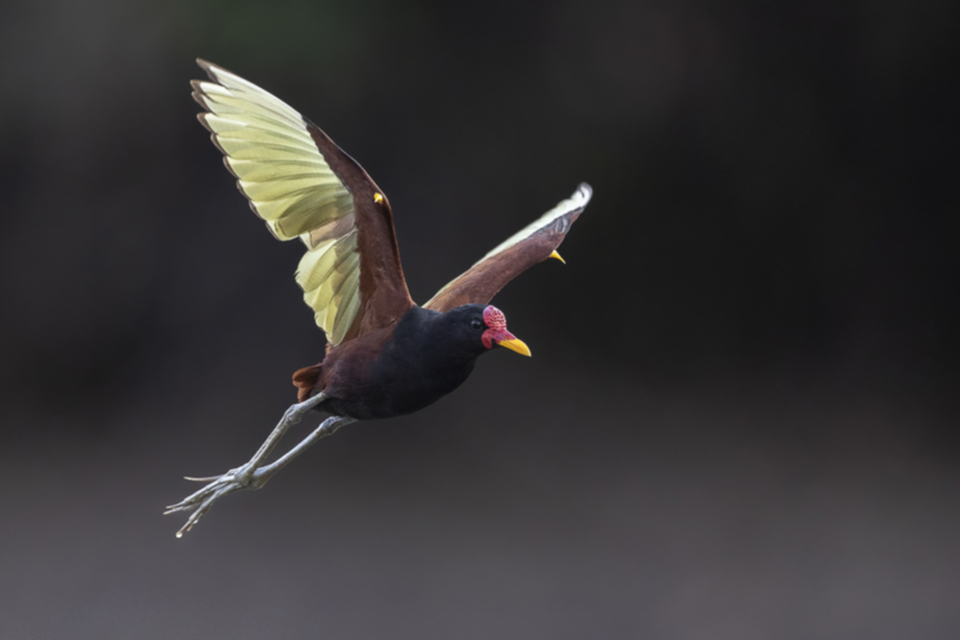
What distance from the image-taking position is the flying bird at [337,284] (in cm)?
131

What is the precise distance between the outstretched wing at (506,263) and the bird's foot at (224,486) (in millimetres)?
458

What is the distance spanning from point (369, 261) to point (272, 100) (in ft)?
1.04

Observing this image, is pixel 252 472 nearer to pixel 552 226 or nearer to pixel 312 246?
pixel 312 246

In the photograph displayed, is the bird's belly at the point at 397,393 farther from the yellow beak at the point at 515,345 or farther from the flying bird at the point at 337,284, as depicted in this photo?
the yellow beak at the point at 515,345

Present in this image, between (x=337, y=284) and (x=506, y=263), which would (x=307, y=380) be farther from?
(x=506, y=263)

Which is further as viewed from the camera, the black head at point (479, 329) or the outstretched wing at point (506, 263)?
the outstretched wing at point (506, 263)

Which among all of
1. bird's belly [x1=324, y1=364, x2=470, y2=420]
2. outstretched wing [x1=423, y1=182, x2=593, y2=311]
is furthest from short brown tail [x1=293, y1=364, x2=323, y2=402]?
outstretched wing [x1=423, y1=182, x2=593, y2=311]

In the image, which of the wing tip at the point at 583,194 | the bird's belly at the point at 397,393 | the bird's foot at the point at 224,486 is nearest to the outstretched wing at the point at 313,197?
Answer: the bird's belly at the point at 397,393

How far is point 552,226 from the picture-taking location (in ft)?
6.11

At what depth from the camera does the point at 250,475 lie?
1.45m

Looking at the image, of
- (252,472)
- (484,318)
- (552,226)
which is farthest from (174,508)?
(552,226)

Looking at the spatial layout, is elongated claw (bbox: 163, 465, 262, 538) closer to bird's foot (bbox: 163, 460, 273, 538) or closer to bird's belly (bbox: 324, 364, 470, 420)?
bird's foot (bbox: 163, 460, 273, 538)

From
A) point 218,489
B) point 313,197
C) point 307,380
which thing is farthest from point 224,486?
point 313,197

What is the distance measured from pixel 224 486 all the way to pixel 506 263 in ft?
2.35
